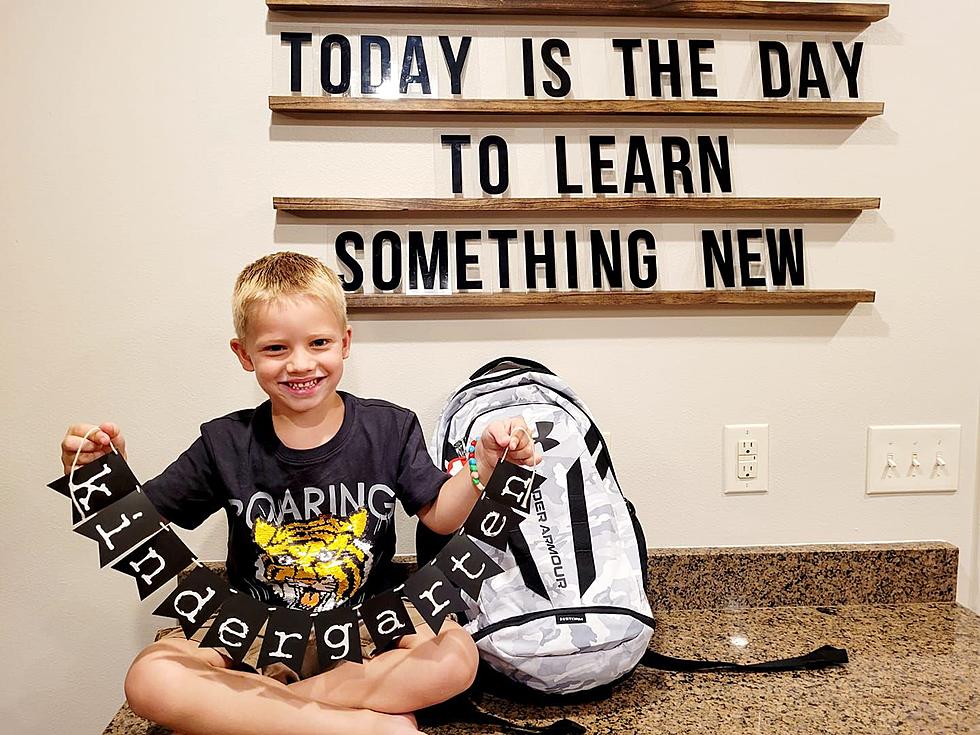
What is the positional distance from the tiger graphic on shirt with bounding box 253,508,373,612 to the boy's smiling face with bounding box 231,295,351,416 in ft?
0.51

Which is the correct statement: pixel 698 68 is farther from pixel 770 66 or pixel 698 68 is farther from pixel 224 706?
pixel 224 706

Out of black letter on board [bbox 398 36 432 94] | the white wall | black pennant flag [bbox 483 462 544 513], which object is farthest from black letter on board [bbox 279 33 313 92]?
black pennant flag [bbox 483 462 544 513]

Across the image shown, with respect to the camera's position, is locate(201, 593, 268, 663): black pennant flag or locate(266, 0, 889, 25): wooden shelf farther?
locate(266, 0, 889, 25): wooden shelf

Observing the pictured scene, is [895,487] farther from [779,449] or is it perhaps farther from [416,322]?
[416,322]

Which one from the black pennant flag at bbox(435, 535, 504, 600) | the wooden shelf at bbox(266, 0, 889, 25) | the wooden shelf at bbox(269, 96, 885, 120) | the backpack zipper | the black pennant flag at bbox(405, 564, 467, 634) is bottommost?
the backpack zipper

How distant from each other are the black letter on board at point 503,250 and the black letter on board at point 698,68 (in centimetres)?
37

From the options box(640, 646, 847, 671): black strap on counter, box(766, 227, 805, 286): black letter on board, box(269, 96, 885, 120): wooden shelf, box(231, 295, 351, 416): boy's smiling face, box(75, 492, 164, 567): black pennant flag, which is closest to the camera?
box(75, 492, 164, 567): black pennant flag

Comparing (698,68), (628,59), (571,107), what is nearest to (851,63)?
(698,68)

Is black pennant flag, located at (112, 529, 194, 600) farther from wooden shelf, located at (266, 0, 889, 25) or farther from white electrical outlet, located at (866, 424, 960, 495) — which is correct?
white electrical outlet, located at (866, 424, 960, 495)

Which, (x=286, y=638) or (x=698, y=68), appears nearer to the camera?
(x=286, y=638)

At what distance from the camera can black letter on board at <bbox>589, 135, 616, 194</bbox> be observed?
4.49 ft

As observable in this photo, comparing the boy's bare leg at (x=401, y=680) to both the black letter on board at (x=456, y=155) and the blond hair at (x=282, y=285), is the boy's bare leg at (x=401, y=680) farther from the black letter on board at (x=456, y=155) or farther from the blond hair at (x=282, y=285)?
the black letter on board at (x=456, y=155)

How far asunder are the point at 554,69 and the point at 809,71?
41 cm

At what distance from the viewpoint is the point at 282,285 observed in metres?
1.04
